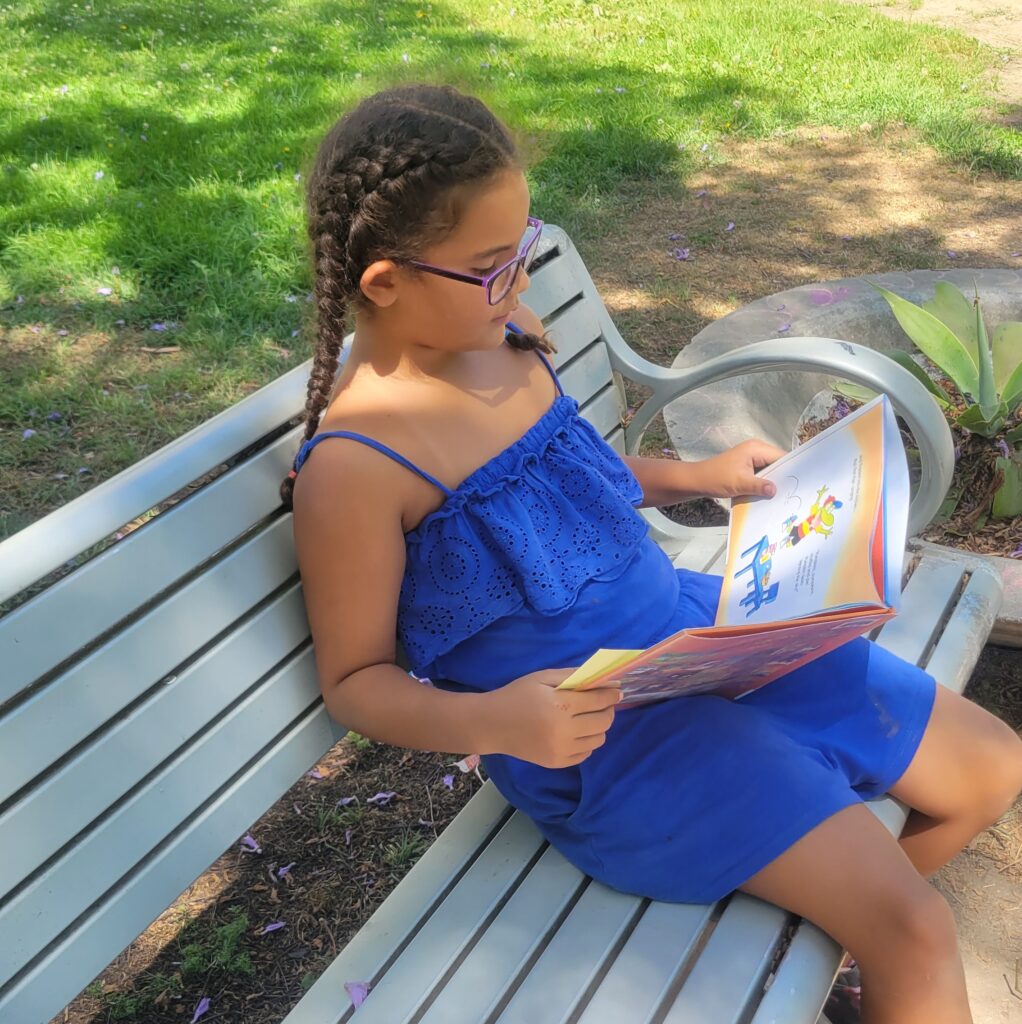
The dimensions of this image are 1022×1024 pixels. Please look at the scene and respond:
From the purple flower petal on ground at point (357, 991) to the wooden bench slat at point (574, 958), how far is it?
6.7 inches

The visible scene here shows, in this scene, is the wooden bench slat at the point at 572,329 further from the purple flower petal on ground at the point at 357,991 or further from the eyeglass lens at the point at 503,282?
the purple flower petal on ground at the point at 357,991

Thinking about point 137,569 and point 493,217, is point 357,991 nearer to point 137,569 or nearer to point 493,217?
point 137,569

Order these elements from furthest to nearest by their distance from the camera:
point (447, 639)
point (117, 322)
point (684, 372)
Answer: point (117, 322) → point (684, 372) → point (447, 639)

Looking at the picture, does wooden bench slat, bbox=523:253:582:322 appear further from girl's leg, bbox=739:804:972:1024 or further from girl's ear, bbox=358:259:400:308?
girl's leg, bbox=739:804:972:1024

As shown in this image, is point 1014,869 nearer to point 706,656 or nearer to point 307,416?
point 706,656

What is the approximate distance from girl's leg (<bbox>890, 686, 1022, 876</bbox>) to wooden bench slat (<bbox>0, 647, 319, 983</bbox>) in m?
0.86

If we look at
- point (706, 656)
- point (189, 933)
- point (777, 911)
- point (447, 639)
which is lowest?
point (189, 933)

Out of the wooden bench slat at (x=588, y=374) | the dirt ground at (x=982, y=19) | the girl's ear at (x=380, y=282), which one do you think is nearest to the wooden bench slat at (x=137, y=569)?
the girl's ear at (x=380, y=282)

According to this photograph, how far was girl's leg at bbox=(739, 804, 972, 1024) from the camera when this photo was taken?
1.33m

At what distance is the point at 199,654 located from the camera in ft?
4.67

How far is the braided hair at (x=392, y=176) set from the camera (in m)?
1.38

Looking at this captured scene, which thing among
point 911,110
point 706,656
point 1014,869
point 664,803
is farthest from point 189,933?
point 911,110

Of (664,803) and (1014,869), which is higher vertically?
(664,803)

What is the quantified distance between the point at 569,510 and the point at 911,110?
4728 mm
